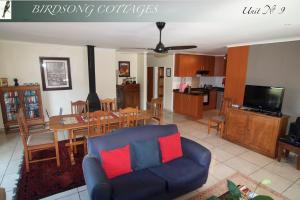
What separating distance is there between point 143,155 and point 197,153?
0.76 m

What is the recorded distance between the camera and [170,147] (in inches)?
99.9

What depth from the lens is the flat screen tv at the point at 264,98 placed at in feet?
11.2

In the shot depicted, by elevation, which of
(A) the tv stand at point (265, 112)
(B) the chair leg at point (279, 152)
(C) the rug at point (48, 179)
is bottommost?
(C) the rug at point (48, 179)

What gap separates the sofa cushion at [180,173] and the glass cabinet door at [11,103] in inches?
158

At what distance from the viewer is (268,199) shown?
136 centimetres

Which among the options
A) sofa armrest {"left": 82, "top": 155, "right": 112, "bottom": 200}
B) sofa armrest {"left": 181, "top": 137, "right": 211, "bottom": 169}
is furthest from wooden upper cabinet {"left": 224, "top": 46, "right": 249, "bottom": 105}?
sofa armrest {"left": 82, "top": 155, "right": 112, "bottom": 200}

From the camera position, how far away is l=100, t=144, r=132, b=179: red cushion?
2080mm

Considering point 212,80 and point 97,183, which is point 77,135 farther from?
point 212,80

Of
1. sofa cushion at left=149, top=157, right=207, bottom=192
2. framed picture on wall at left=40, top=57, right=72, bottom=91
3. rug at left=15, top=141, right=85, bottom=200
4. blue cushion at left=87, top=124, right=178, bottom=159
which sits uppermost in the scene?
framed picture on wall at left=40, top=57, right=72, bottom=91

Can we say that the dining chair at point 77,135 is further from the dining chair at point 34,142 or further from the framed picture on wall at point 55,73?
the framed picture on wall at point 55,73

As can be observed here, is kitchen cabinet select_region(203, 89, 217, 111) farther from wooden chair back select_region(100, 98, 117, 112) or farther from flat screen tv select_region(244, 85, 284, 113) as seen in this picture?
wooden chair back select_region(100, 98, 117, 112)

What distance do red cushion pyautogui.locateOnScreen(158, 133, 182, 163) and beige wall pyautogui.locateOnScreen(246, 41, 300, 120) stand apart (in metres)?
2.61

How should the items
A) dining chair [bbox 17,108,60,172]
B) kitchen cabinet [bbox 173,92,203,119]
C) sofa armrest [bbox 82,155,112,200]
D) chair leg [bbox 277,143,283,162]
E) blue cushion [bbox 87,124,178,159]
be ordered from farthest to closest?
kitchen cabinet [bbox 173,92,203,119] < chair leg [bbox 277,143,283,162] < dining chair [bbox 17,108,60,172] < blue cushion [bbox 87,124,178,159] < sofa armrest [bbox 82,155,112,200]

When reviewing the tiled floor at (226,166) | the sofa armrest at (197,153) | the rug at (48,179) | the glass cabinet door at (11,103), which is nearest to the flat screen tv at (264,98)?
the tiled floor at (226,166)
